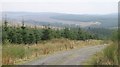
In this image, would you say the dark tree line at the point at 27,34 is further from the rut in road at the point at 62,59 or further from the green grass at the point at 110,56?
the green grass at the point at 110,56

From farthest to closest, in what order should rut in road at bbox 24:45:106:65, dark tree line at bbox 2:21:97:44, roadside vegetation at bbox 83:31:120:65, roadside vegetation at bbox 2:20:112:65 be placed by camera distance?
dark tree line at bbox 2:21:97:44 → roadside vegetation at bbox 2:20:112:65 → rut in road at bbox 24:45:106:65 → roadside vegetation at bbox 83:31:120:65

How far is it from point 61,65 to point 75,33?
41.6 meters

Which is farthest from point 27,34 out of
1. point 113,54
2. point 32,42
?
point 113,54

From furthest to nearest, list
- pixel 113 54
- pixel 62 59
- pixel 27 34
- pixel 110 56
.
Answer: pixel 27 34 < pixel 62 59 < pixel 110 56 < pixel 113 54

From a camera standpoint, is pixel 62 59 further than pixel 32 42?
No

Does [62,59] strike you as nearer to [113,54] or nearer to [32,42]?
[113,54]

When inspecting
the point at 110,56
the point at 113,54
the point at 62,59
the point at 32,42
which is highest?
the point at 113,54

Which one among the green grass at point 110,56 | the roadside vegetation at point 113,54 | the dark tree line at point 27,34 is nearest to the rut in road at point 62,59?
the green grass at point 110,56

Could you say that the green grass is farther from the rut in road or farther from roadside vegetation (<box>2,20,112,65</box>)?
roadside vegetation (<box>2,20,112,65</box>)

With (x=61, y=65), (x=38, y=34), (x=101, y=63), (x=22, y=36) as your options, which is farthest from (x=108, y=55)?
(x=38, y=34)

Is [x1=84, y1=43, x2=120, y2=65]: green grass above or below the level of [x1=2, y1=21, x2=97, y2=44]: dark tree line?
above

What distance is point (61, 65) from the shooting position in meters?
18.1

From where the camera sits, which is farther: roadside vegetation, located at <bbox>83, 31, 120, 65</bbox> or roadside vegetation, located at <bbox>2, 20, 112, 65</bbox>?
roadside vegetation, located at <bbox>2, 20, 112, 65</bbox>

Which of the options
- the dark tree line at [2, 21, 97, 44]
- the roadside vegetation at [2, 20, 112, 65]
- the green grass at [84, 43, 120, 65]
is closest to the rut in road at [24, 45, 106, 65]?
the roadside vegetation at [2, 20, 112, 65]
